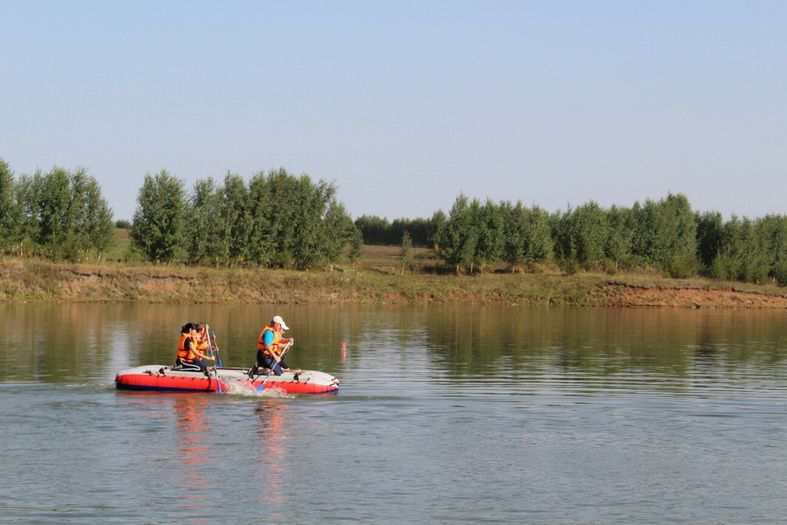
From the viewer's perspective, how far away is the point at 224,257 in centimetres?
9844

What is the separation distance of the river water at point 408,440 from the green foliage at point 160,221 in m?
45.2

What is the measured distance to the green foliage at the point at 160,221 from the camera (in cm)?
9481

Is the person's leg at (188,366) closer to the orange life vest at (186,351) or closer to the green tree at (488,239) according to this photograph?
the orange life vest at (186,351)

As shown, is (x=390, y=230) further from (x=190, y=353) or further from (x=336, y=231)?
(x=190, y=353)

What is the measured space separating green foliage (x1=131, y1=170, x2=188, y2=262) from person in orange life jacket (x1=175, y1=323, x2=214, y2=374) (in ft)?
201

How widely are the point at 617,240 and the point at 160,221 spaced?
48190 millimetres

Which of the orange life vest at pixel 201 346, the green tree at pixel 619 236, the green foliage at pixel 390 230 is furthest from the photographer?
the green foliage at pixel 390 230

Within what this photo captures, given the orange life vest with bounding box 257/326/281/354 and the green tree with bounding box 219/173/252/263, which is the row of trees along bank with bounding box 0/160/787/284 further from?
the orange life vest with bounding box 257/326/281/354

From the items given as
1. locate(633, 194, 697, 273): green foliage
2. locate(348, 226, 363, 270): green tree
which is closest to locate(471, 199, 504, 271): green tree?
locate(348, 226, 363, 270): green tree

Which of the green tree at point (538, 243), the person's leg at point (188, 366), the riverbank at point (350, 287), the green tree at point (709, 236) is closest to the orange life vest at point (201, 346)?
the person's leg at point (188, 366)

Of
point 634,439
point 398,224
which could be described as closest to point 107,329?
point 634,439

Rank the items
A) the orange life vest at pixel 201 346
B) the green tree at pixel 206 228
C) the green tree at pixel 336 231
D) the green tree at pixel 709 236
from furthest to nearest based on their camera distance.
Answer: the green tree at pixel 709 236 → the green tree at pixel 336 231 → the green tree at pixel 206 228 → the orange life vest at pixel 201 346

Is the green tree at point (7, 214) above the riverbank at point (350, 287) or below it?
above

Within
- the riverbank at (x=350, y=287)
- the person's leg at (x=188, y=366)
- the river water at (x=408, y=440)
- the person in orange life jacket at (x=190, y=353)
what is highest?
the riverbank at (x=350, y=287)
